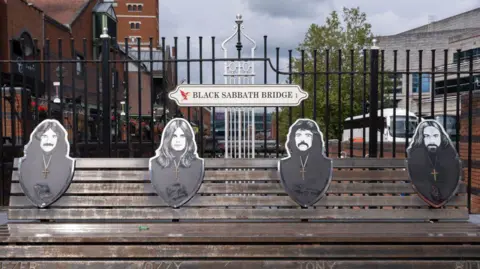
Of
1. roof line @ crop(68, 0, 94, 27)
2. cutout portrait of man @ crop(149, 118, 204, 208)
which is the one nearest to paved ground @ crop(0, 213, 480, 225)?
cutout portrait of man @ crop(149, 118, 204, 208)

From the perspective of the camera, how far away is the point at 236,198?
14.9 feet

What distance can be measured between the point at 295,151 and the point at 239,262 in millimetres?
1444

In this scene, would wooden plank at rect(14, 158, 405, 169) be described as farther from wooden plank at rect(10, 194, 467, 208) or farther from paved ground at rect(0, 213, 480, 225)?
paved ground at rect(0, 213, 480, 225)

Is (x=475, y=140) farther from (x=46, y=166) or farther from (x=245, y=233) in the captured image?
(x=46, y=166)

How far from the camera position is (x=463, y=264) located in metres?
3.91

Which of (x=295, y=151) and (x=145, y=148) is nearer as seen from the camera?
(x=295, y=151)

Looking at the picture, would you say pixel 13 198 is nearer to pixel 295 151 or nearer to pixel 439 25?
pixel 295 151

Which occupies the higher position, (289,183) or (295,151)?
(295,151)

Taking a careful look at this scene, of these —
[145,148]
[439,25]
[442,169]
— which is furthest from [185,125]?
[439,25]

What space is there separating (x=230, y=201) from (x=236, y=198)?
7cm

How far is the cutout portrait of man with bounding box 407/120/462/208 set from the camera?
4.63m

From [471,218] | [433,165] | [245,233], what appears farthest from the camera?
[471,218]

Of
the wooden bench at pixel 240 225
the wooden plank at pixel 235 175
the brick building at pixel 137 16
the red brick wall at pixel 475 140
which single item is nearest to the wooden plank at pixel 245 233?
the wooden bench at pixel 240 225

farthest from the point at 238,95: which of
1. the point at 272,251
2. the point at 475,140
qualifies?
the point at 475,140
